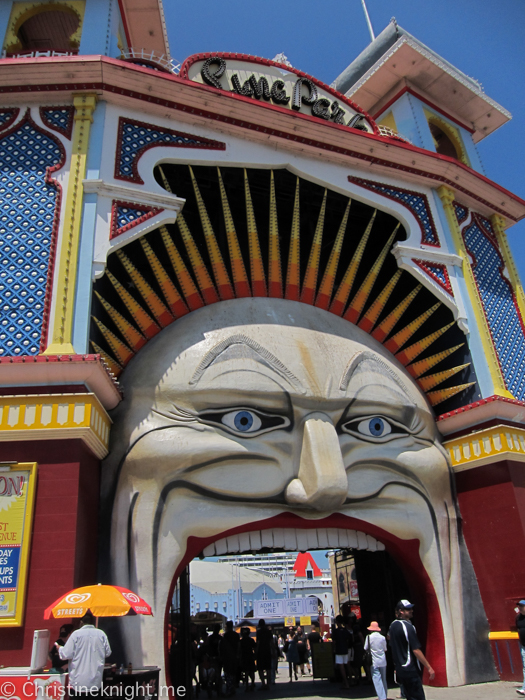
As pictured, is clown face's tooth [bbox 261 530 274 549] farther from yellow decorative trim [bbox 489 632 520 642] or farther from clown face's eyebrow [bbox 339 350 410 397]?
yellow decorative trim [bbox 489 632 520 642]

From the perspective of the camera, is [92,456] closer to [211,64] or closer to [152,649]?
[152,649]

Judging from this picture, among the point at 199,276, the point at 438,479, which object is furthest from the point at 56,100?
the point at 438,479

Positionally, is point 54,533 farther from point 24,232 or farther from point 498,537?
point 498,537

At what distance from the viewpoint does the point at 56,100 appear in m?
9.45

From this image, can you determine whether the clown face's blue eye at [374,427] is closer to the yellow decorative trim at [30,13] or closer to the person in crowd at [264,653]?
the person in crowd at [264,653]

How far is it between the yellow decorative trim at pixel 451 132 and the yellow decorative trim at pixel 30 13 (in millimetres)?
8314

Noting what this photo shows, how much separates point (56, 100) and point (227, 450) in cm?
628

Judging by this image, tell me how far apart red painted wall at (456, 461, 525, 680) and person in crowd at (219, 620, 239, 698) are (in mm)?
4199

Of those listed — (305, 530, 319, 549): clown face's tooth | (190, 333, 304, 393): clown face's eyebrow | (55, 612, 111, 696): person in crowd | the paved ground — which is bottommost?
the paved ground

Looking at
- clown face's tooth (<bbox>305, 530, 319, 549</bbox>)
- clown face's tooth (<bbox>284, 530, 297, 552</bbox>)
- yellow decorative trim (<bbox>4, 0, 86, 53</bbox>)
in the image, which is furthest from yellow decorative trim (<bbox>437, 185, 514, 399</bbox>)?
yellow decorative trim (<bbox>4, 0, 86, 53</bbox>)

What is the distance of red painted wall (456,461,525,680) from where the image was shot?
8.81 metres

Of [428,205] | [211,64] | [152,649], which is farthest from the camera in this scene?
[428,205]

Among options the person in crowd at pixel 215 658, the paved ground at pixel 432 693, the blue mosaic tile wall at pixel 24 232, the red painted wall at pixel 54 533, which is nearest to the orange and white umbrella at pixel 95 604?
the red painted wall at pixel 54 533

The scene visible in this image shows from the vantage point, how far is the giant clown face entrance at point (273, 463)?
25.5ft
